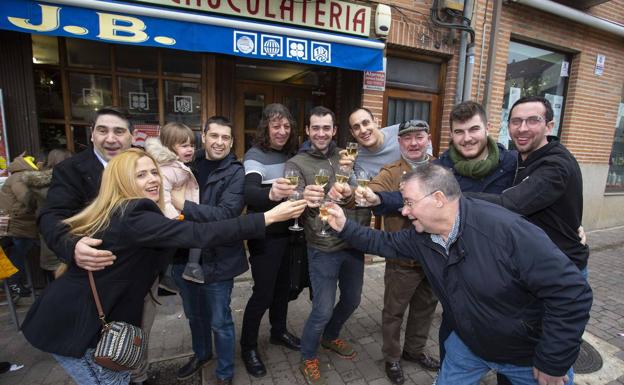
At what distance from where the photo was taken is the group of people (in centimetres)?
164

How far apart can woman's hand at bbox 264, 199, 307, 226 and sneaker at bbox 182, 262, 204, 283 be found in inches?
31.7

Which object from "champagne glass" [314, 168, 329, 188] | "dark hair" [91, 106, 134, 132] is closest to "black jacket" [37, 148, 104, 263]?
"dark hair" [91, 106, 134, 132]

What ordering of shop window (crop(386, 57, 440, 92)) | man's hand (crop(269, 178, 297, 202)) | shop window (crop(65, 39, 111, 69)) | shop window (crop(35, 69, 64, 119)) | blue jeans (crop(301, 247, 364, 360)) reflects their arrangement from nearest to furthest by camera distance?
man's hand (crop(269, 178, 297, 202)), blue jeans (crop(301, 247, 364, 360)), shop window (crop(35, 69, 64, 119)), shop window (crop(65, 39, 111, 69)), shop window (crop(386, 57, 440, 92))

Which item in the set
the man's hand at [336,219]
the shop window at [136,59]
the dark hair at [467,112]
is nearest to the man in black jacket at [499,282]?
the man's hand at [336,219]

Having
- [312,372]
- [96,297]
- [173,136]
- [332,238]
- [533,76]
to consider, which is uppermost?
[533,76]

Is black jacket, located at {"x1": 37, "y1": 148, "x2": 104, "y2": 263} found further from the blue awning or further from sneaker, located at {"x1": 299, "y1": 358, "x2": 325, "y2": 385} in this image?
sneaker, located at {"x1": 299, "y1": 358, "x2": 325, "y2": 385}

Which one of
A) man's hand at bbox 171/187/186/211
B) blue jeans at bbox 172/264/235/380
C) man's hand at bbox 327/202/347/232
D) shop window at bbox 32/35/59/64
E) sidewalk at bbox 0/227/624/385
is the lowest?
sidewalk at bbox 0/227/624/385

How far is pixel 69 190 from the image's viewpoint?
2158 millimetres

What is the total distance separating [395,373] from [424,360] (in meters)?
0.35

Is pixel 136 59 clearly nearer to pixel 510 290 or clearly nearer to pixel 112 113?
pixel 112 113

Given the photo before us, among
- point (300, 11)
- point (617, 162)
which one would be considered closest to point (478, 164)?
point (300, 11)

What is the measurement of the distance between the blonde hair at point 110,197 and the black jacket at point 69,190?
0.34 m

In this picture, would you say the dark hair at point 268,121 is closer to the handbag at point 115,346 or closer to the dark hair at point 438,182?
the dark hair at point 438,182

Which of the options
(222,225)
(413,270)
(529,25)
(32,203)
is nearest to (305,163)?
(222,225)
